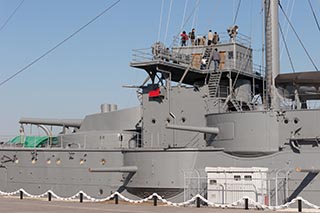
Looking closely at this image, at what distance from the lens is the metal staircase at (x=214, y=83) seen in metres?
23.1

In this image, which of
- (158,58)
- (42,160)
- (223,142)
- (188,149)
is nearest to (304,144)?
(223,142)

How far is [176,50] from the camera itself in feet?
83.6

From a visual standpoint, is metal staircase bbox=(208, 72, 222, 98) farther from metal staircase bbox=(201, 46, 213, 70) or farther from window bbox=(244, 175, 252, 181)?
window bbox=(244, 175, 252, 181)

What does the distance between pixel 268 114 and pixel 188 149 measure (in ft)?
10.5

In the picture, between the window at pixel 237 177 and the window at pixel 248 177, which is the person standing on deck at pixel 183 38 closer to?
the window at pixel 237 177

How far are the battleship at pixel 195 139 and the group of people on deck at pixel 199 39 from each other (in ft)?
1.13

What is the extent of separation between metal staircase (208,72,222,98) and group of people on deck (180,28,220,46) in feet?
7.22

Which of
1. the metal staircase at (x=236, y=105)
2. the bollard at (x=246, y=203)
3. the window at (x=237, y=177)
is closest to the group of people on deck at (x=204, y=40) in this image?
the metal staircase at (x=236, y=105)

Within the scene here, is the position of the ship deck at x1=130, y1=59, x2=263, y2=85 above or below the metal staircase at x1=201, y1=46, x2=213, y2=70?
below

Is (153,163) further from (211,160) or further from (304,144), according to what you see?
(304,144)

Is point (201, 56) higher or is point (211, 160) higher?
point (201, 56)

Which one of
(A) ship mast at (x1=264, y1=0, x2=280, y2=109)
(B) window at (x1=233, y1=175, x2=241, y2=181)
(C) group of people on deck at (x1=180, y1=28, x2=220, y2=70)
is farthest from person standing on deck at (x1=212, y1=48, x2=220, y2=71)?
(B) window at (x1=233, y1=175, x2=241, y2=181)

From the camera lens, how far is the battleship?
19109mm

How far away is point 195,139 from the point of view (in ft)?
74.0
